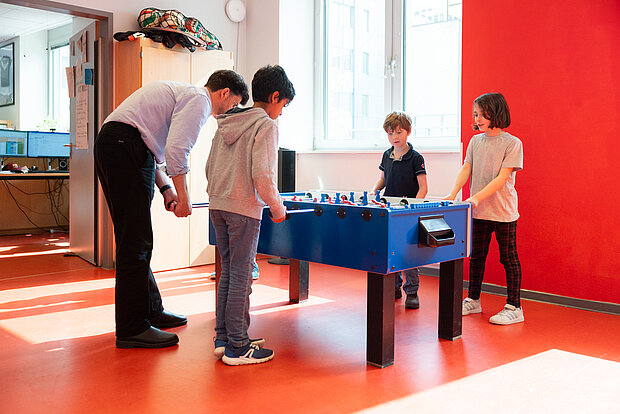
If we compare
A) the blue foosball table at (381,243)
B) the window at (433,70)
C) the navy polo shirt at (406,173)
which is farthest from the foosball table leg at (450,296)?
the window at (433,70)

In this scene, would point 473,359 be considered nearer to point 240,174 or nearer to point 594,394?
point 594,394

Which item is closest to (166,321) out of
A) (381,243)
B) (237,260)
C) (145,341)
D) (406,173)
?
(145,341)

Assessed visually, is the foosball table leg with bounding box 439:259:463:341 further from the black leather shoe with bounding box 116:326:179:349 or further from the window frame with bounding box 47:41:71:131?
the window frame with bounding box 47:41:71:131

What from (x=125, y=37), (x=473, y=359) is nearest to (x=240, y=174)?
(x=473, y=359)

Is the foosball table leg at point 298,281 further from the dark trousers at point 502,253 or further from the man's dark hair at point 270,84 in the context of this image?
the man's dark hair at point 270,84

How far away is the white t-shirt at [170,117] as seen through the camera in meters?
2.48

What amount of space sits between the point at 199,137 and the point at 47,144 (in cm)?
363

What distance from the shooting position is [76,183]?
199 inches

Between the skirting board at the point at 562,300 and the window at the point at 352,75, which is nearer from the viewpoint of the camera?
the skirting board at the point at 562,300

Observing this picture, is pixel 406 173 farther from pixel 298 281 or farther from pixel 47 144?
pixel 47 144

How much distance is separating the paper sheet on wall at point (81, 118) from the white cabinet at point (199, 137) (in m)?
0.39

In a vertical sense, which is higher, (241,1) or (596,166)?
(241,1)

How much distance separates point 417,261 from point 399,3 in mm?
2951

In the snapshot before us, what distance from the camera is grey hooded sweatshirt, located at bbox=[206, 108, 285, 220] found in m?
2.30
